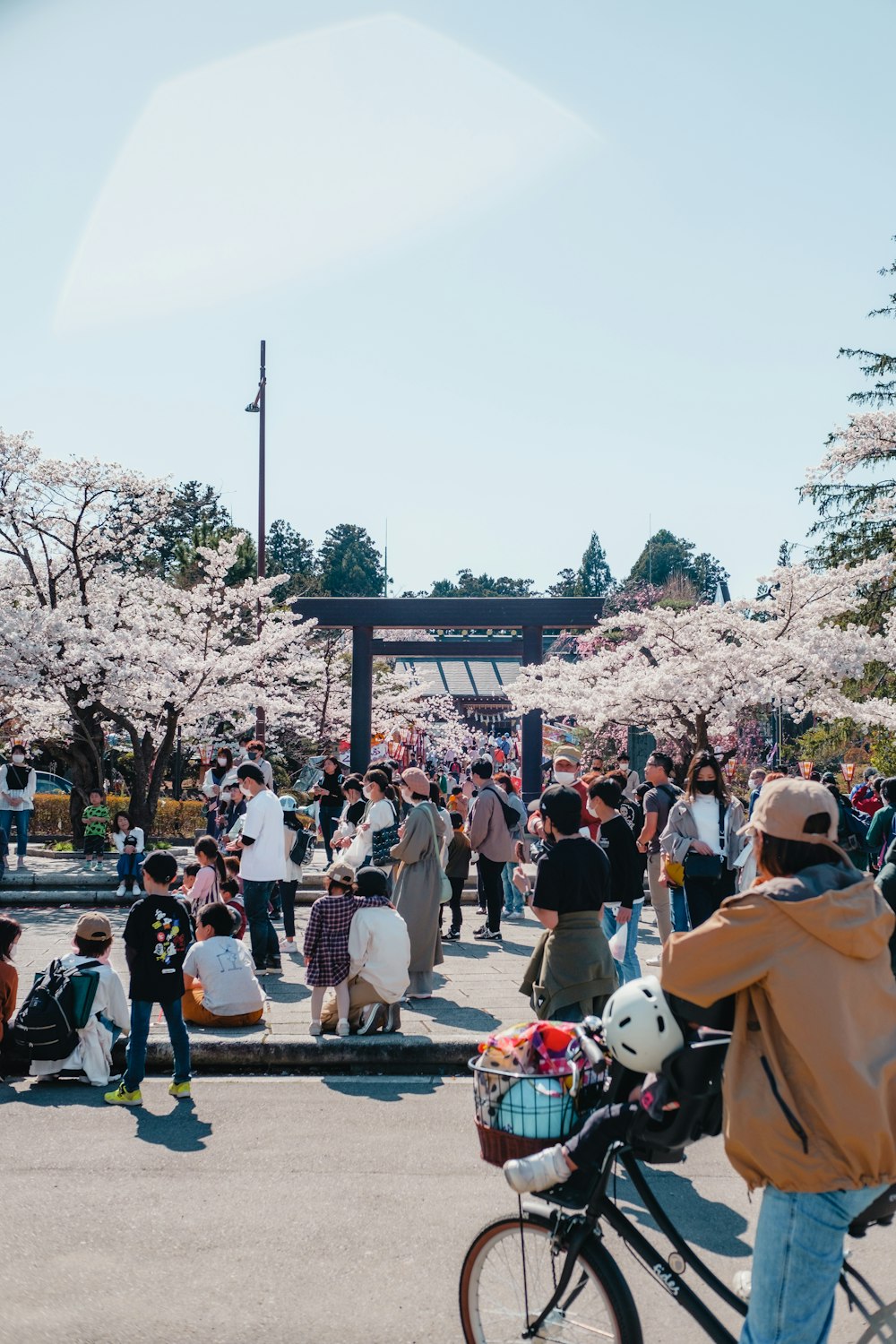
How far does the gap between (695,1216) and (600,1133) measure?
221cm

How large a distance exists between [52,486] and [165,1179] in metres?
18.6

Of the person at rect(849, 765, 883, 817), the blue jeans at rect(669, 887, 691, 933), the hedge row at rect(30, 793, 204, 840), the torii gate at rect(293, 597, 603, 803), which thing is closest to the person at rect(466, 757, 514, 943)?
the blue jeans at rect(669, 887, 691, 933)

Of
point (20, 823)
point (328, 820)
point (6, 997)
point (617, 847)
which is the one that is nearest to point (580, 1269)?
point (617, 847)

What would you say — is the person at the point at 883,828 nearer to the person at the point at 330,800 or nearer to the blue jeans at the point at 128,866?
the person at the point at 330,800

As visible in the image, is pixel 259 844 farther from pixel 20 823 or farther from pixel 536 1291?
pixel 20 823

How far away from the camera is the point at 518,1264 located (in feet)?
10.6

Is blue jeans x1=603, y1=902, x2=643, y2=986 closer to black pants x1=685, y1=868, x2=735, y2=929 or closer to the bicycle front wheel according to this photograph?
black pants x1=685, y1=868, x2=735, y2=929

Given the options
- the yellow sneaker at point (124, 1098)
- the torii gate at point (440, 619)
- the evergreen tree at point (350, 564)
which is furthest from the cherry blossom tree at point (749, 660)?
the evergreen tree at point (350, 564)

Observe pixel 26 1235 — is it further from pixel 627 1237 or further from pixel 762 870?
pixel 762 870

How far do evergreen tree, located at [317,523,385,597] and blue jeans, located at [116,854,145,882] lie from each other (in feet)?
237

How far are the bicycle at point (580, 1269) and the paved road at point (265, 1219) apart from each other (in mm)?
619

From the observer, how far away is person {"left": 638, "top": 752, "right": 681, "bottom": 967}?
9.95 meters

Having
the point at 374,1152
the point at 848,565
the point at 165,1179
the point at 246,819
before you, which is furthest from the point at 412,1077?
the point at 848,565

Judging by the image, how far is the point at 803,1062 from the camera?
2637 mm
